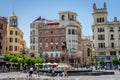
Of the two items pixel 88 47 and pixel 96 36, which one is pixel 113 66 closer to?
pixel 96 36

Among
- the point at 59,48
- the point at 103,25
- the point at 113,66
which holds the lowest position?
the point at 113,66

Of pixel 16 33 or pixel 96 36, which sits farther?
pixel 16 33

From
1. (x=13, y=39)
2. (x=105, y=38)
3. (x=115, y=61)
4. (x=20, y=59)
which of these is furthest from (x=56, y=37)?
(x=20, y=59)

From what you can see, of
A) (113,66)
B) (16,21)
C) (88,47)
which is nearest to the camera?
(113,66)

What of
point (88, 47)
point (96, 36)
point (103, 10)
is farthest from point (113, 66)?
point (88, 47)

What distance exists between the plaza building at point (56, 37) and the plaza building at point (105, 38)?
1443 centimetres

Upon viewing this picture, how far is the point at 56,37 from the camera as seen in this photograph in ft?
334

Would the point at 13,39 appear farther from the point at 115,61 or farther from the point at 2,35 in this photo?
the point at 115,61

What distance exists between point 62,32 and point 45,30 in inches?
250

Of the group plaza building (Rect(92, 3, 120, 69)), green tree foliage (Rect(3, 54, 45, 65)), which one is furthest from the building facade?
plaza building (Rect(92, 3, 120, 69))

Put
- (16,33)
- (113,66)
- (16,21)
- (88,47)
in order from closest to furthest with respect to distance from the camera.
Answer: (113,66), (16,33), (16,21), (88,47)

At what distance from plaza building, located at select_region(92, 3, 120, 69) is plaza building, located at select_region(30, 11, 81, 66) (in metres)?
14.4

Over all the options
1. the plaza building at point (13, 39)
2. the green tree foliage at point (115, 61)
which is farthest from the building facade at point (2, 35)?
the green tree foliage at point (115, 61)

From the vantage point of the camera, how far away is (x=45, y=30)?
102938mm
